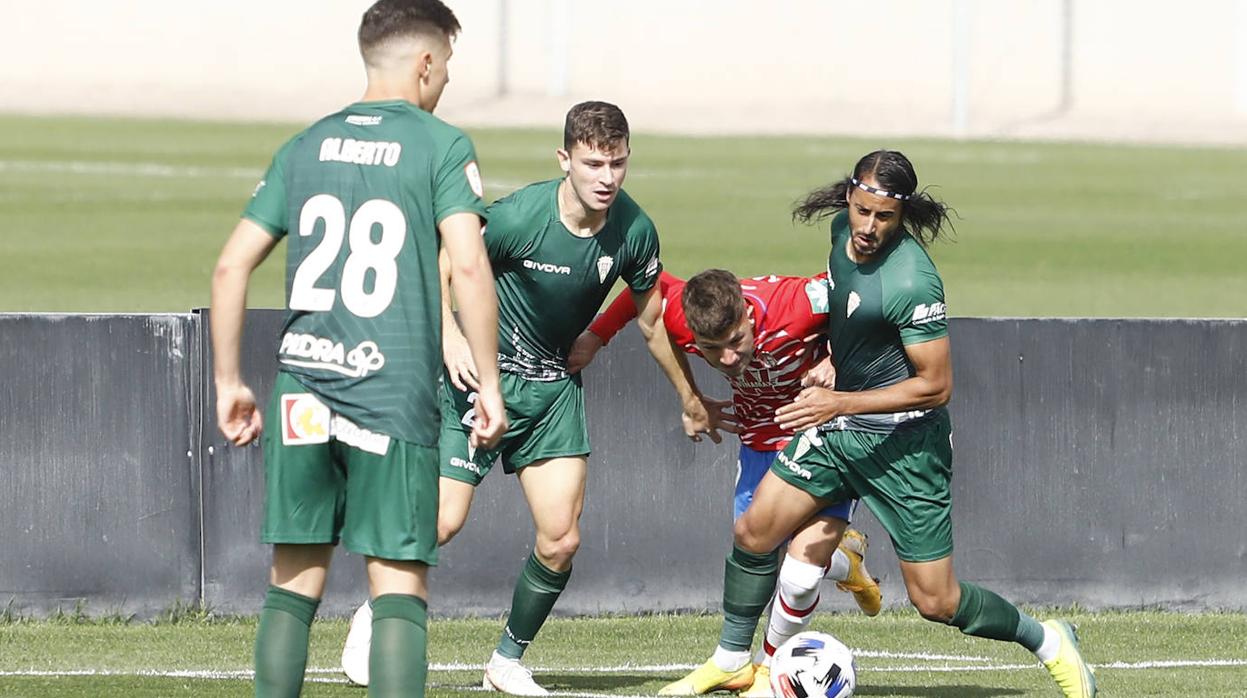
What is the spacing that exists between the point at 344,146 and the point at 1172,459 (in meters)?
5.76

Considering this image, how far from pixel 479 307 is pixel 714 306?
81.4 inches

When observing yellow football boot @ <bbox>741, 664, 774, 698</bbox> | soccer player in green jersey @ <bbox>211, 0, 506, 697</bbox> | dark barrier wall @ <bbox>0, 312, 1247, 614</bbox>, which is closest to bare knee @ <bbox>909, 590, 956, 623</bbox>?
yellow football boot @ <bbox>741, 664, 774, 698</bbox>

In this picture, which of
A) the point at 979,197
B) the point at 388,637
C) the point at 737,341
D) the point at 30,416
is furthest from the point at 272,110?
the point at 388,637

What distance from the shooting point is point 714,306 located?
23.0 ft

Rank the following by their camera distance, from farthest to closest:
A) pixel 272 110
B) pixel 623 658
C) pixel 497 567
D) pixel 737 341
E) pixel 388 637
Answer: pixel 272 110 → pixel 497 567 → pixel 623 658 → pixel 737 341 → pixel 388 637

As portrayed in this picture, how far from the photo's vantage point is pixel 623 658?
857 cm

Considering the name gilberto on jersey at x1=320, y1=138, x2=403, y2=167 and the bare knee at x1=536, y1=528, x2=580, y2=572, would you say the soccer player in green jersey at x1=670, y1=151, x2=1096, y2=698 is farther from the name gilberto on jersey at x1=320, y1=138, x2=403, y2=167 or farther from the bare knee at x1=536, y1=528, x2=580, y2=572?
the name gilberto on jersey at x1=320, y1=138, x2=403, y2=167

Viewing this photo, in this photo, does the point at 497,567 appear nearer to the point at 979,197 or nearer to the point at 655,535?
the point at 655,535

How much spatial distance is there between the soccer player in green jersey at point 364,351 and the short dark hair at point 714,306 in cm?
194

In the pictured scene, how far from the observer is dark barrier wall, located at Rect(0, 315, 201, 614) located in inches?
357

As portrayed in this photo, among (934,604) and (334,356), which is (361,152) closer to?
(334,356)

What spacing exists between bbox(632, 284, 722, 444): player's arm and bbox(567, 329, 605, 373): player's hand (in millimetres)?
194

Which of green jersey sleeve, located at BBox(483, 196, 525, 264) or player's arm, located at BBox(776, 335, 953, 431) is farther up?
green jersey sleeve, located at BBox(483, 196, 525, 264)

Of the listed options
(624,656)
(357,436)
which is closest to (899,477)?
(624,656)
